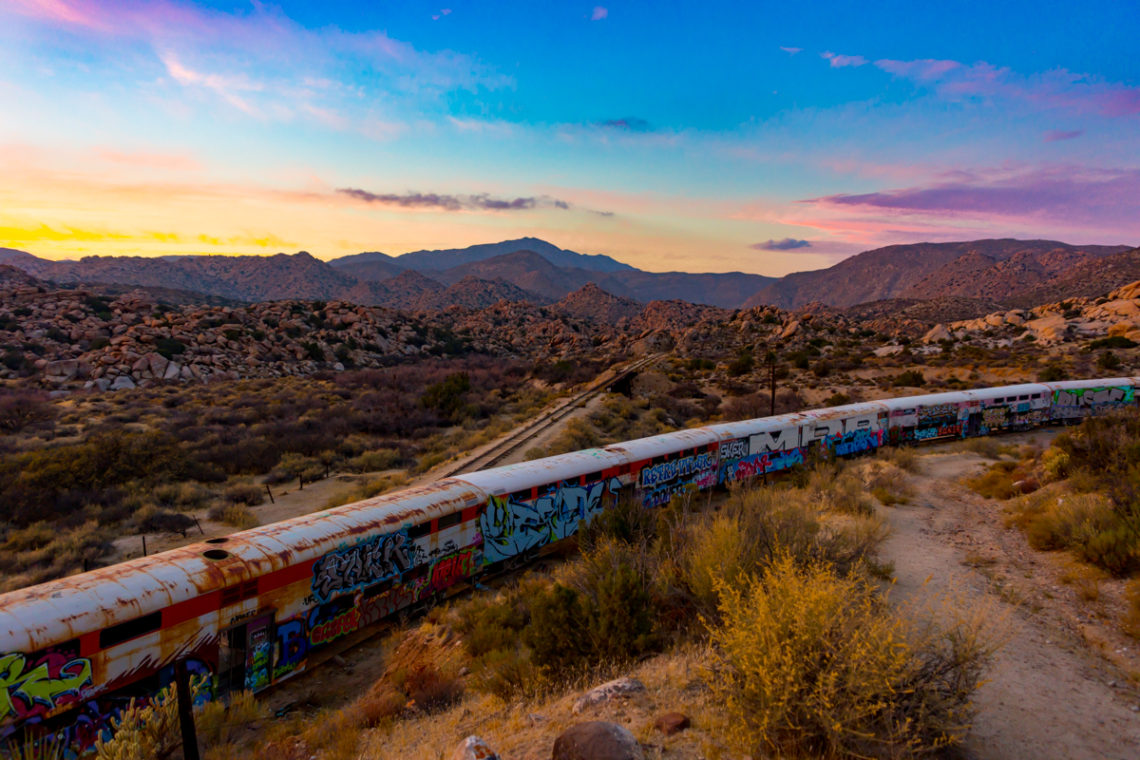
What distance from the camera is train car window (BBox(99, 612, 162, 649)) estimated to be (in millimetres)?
7367

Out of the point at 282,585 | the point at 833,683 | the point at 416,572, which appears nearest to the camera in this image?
the point at 833,683

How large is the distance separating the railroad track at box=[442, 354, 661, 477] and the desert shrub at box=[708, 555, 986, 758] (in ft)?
55.8

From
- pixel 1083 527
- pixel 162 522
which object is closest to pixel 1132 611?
pixel 1083 527

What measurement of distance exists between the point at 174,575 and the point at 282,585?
165 centimetres

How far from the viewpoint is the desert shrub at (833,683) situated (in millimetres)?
4844

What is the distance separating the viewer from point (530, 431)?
29.0 m

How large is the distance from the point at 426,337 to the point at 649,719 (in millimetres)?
74394

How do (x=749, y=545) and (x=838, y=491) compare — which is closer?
(x=749, y=545)

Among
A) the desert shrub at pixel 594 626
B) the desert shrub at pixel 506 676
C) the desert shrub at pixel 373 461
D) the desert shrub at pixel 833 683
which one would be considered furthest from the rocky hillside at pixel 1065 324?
the desert shrub at pixel 506 676

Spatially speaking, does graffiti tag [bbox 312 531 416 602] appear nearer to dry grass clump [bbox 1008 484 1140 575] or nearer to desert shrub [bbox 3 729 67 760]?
desert shrub [bbox 3 729 67 760]

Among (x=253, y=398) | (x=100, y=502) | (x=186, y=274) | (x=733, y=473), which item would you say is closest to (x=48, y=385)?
(x=253, y=398)

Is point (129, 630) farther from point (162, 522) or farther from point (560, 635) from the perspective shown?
point (162, 522)

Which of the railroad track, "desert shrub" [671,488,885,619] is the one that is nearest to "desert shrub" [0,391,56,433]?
the railroad track

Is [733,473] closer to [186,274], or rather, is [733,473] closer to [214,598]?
[214,598]
